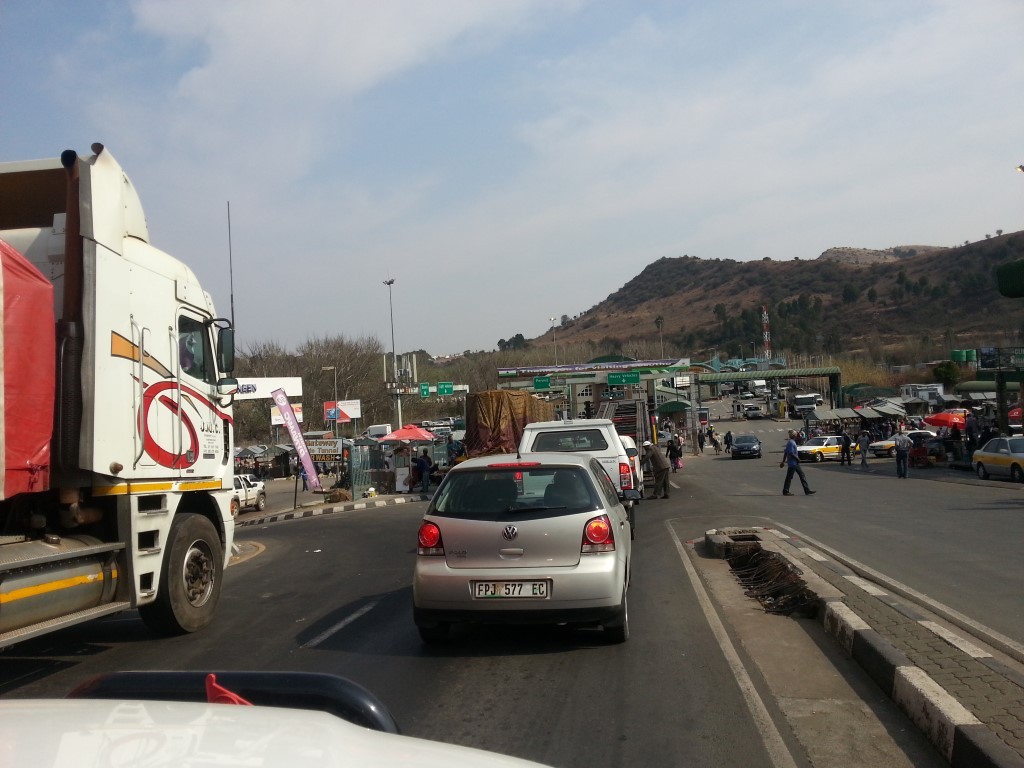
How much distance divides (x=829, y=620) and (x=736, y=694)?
1947mm

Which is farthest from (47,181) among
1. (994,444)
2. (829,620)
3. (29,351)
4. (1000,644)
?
(994,444)

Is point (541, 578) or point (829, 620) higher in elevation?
point (541, 578)

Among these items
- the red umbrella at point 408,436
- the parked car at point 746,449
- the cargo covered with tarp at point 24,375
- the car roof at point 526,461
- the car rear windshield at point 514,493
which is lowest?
the parked car at point 746,449

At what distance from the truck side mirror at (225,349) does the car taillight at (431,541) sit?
335cm

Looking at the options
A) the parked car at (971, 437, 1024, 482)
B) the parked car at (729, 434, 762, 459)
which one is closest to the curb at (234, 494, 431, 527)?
the parked car at (971, 437, 1024, 482)

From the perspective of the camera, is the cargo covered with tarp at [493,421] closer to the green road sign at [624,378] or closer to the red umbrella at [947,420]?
the green road sign at [624,378]

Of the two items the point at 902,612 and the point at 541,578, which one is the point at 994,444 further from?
the point at 541,578

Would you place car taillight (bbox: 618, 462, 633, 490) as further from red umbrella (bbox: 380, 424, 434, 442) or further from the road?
red umbrella (bbox: 380, 424, 434, 442)

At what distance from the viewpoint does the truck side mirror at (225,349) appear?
29.5 feet

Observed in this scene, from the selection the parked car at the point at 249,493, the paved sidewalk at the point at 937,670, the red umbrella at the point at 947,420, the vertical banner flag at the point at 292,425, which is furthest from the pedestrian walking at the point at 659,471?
the red umbrella at the point at 947,420

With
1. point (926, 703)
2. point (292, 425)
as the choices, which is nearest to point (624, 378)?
point (292, 425)

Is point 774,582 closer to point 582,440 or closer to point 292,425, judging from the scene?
point 582,440

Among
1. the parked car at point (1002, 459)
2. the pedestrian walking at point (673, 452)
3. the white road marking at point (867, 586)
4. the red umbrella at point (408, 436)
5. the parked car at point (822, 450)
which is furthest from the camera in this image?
the parked car at point (822, 450)

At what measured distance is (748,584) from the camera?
9453 mm
